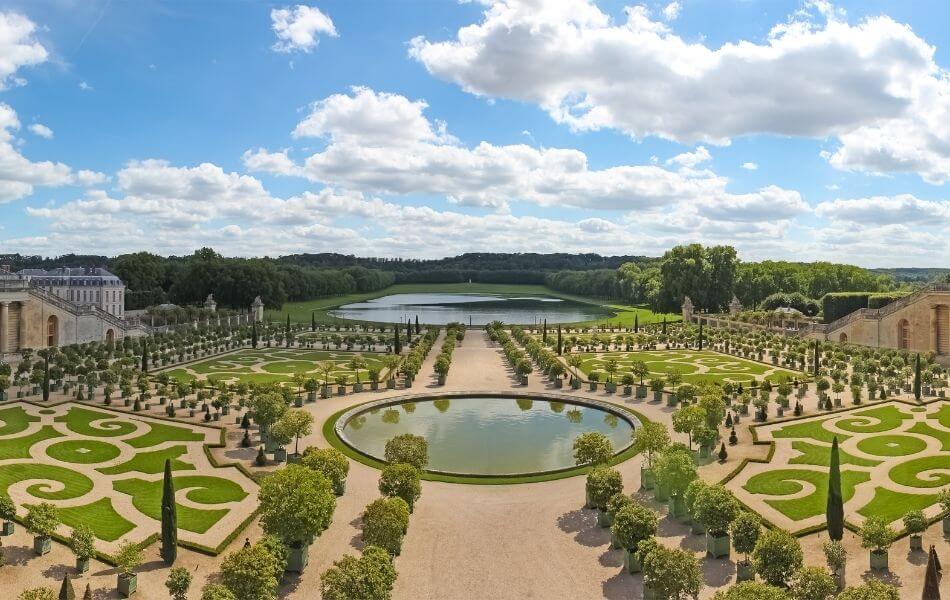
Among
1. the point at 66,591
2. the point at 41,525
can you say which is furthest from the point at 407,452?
the point at 41,525

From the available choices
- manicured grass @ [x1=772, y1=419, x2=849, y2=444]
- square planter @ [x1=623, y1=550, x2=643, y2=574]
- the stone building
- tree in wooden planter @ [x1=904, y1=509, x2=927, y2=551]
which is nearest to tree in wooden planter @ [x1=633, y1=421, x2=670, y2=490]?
square planter @ [x1=623, y1=550, x2=643, y2=574]

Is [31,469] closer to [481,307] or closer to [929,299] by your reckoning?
[929,299]

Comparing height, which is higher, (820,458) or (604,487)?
(604,487)

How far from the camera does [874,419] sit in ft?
126

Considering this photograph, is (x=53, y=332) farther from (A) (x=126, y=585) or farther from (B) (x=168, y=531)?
(A) (x=126, y=585)

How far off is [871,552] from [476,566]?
41.1ft

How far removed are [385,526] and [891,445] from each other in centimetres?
2681

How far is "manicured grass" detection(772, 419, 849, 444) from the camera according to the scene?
3538 cm

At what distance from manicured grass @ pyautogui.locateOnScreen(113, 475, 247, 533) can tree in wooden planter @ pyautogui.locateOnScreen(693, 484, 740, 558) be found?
17.7 meters

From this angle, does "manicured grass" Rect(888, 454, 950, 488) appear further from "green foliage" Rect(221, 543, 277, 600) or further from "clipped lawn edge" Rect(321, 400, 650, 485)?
"green foliage" Rect(221, 543, 277, 600)

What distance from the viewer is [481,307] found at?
154 meters

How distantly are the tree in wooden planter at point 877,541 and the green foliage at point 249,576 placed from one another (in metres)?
18.1

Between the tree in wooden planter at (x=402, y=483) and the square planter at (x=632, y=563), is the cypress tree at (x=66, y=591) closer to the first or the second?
the tree in wooden planter at (x=402, y=483)

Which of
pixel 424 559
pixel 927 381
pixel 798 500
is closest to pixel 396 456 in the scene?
pixel 424 559
